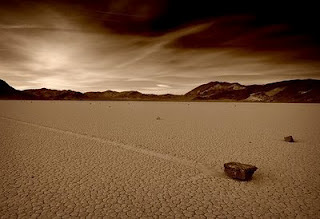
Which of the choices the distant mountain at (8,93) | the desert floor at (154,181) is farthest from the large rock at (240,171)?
the distant mountain at (8,93)

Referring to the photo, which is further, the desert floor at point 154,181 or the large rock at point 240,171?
the large rock at point 240,171

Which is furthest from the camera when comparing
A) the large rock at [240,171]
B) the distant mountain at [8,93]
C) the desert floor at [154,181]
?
the distant mountain at [8,93]

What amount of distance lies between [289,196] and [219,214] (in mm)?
1765

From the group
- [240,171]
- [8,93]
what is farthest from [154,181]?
[8,93]

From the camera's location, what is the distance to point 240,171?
218 inches

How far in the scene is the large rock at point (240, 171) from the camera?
215 inches

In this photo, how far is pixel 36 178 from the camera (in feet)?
18.4

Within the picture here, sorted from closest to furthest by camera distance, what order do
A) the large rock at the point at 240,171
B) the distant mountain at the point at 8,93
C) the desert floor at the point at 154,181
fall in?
1. the desert floor at the point at 154,181
2. the large rock at the point at 240,171
3. the distant mountain at the point at 8,93

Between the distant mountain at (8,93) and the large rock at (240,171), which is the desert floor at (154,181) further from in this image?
the distant mountain at (8,93)

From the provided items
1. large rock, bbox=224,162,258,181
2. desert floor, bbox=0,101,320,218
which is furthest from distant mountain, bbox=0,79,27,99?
large rock, bbox=224,162,258,181

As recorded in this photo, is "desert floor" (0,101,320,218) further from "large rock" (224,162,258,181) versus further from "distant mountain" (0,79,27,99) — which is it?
"distant mountain" (0,79,27,99)

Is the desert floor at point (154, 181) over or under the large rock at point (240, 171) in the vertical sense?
under

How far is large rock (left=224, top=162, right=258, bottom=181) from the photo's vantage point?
17.9 ft

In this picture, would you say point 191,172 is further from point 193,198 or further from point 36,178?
point 36,178
